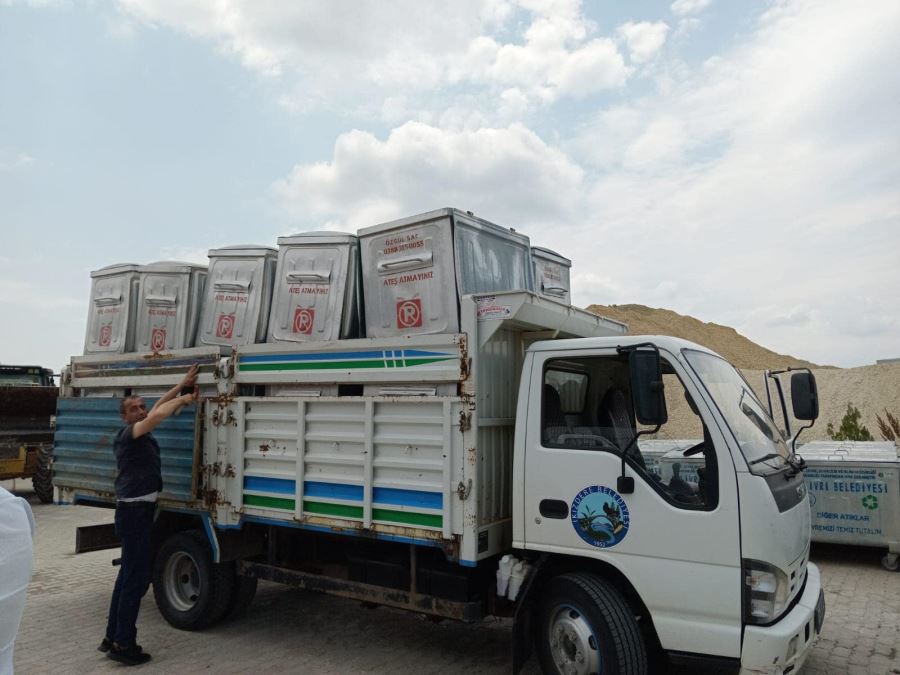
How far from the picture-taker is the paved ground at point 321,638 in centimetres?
495

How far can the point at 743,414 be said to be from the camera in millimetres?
4055

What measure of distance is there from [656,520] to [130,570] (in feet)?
12.8

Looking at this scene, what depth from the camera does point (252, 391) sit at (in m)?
5.54

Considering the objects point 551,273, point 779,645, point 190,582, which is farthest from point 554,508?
point 190,582

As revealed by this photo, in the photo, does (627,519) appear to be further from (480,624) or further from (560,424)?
(480,624)

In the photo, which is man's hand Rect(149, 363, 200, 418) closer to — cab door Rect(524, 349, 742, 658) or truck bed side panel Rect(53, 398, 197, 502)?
truck bed side panel Rect(53, 398, 197, 502)

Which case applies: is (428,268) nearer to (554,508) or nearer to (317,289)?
(317,289)

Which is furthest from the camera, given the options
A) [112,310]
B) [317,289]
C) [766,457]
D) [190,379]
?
[112,310]

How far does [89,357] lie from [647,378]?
5.56 metres

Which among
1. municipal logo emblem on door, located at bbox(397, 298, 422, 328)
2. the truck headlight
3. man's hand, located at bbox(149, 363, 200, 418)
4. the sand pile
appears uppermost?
the sand pile

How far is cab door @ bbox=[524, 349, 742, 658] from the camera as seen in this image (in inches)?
140

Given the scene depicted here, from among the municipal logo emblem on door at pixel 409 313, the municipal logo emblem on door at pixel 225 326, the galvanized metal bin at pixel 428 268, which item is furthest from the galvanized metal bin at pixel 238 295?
the municipal logo emblem on door at pixel 409 313

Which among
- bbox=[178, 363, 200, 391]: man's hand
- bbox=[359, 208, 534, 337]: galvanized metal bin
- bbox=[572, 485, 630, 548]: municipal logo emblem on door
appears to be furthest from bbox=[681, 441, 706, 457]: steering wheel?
bbox=[178, 363, 200, 391]: man's hand

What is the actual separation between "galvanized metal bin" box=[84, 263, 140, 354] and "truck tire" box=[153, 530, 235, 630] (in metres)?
2.01
